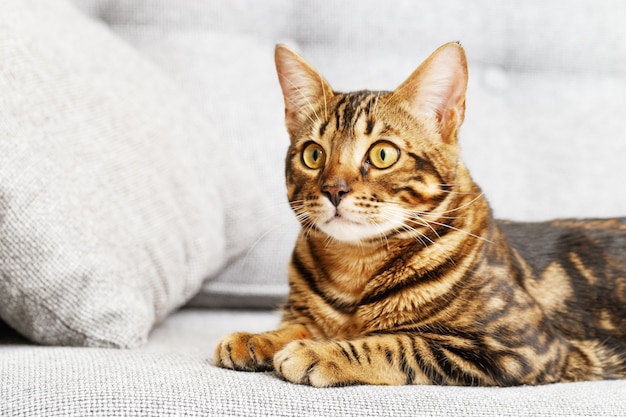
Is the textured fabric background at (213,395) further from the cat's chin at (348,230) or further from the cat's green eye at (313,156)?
the cat's green eye at (313,156)

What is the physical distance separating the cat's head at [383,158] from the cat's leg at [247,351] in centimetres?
19

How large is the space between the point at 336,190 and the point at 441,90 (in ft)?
0.79

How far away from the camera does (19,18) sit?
1.27m

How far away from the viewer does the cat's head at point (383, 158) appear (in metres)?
1.04

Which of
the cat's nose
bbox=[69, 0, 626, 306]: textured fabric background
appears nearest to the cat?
the cat's nose

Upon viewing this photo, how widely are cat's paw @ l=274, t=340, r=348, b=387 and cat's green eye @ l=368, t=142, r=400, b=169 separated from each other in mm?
282

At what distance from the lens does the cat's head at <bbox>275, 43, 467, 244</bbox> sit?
104cm

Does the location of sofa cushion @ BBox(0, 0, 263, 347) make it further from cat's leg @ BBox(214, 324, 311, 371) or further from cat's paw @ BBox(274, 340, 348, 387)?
cat's paw @ BBox(274, 340, 348, 387)

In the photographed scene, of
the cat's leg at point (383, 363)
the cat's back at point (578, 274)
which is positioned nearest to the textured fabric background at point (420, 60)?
the cat's back at point (578, 274)

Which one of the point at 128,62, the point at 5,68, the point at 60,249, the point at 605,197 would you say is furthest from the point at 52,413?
the point at 605,197

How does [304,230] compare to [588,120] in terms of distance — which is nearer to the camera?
[304,230]

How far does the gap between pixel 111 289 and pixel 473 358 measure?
57 centimetres

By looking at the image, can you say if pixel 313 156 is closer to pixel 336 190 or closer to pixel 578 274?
pixel 336 190

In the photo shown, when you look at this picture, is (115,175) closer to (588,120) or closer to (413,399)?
(413,399)
